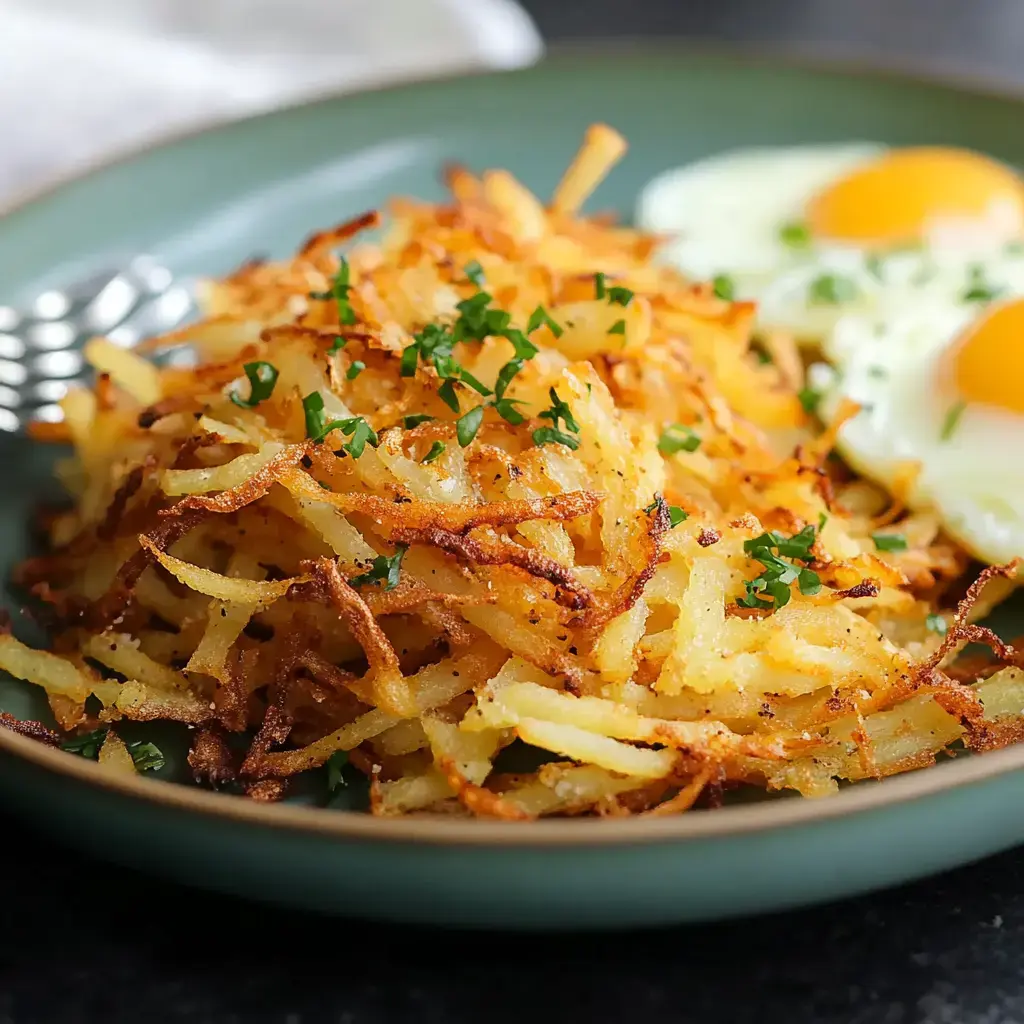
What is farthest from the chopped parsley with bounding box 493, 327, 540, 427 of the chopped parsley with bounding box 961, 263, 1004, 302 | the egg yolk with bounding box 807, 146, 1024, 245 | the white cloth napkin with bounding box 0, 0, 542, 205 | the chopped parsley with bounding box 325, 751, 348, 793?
the white cloth napkin with bounding box 0, 0, 542, 205

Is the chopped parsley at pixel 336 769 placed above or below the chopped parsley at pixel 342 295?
below

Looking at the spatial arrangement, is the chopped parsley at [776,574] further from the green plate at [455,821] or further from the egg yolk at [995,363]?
the egg yolk at [995,363]

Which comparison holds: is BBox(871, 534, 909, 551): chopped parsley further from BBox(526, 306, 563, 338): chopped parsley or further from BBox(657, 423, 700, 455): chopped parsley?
BBox(526, 306, 563, 338): chopped parsley

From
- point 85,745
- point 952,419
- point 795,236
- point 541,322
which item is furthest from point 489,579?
point 795,236

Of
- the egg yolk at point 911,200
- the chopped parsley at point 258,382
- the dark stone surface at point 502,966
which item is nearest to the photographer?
the dark stone surface at point 502,966

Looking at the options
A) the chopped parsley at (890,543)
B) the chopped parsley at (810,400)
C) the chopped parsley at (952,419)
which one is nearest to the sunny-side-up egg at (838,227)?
the chopped parsley at (810,400)

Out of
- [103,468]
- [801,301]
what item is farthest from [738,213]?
[103,468]
